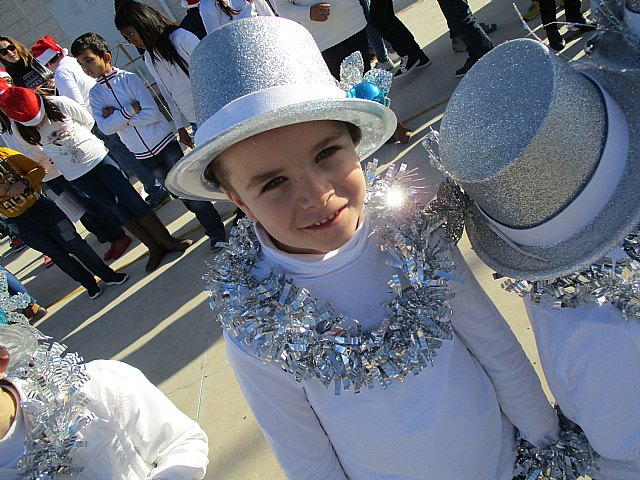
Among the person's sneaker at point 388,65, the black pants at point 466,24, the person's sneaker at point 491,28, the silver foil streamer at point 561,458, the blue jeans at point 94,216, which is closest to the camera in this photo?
the silver foil streamer at point 561,458

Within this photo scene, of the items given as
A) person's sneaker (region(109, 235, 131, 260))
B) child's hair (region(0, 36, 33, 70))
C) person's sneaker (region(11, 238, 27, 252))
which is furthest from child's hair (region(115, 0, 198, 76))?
person's sneaker (region(11, 238, 27, 252))

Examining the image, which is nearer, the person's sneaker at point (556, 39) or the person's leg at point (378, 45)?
the person's sneaker at point (556, 39)

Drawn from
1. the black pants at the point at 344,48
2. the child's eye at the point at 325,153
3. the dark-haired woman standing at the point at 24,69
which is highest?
the dark-haired woman standing at the point at 24,69

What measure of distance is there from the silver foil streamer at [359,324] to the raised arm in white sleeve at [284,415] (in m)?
0.04

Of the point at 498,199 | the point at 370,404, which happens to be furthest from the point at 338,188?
the point at 370,404

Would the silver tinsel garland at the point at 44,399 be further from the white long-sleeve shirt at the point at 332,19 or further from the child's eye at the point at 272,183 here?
the white long-sleeve shirt at the point at 332,19

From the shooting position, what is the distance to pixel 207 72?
934 millimetres

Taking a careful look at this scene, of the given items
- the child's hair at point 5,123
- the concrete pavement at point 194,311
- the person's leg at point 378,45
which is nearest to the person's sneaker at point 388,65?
the person's leg at point 378,45

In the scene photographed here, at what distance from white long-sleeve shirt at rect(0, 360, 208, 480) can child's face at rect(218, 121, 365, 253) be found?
0.84 meters

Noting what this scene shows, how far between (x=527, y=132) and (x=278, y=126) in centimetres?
42

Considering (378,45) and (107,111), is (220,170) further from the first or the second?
A: (378,45)

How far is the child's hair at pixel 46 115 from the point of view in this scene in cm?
329

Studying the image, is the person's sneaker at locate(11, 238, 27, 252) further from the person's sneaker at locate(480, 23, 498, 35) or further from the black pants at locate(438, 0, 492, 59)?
the person's sneaker at locate(480, 23, 498, 35)

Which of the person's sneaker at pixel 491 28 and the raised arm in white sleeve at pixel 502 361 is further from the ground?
the raised arm in white sleeve at pixel 502 361
